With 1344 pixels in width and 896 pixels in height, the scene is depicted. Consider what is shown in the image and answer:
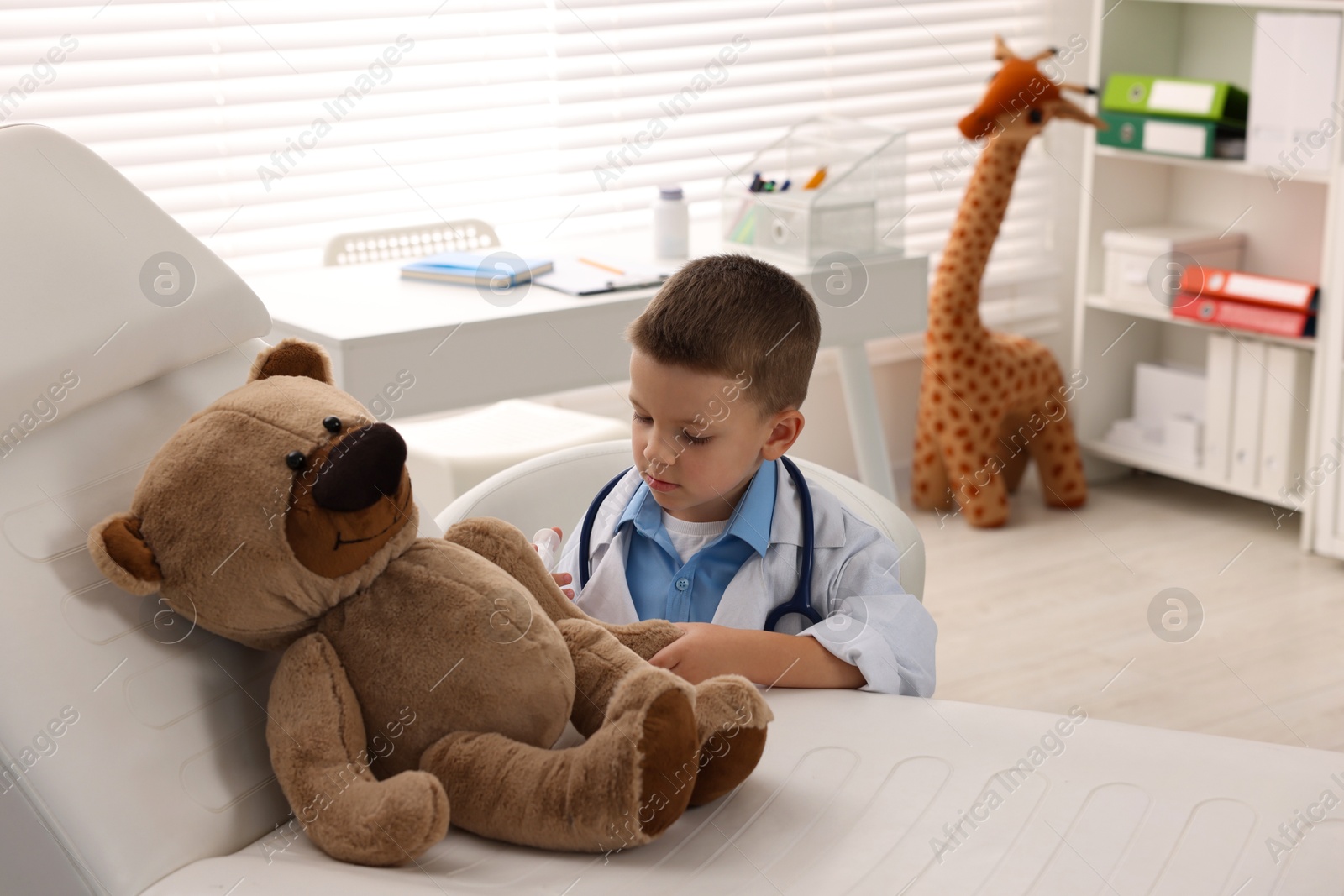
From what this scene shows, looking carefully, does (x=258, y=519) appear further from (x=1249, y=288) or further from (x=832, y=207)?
(x=1249, y=288)

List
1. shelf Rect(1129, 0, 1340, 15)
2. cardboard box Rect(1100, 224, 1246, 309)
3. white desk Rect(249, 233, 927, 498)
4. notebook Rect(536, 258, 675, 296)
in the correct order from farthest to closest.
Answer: cardboard box Rect(1100, 224, 1246, 309) → shelf Rect(1129, 0, 1340, 15) → notebook Rect(536, 258, 675, 296) → white desk Rect(249, 233, 927, 498)

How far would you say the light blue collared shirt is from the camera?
114 cm

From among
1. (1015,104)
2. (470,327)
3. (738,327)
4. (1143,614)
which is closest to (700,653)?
(738,327)

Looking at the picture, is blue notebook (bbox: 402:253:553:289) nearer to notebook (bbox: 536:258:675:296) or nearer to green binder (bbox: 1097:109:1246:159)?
notebook (bbox: 536:258:675:296)

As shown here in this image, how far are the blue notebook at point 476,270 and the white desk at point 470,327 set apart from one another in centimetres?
2

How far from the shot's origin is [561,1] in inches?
104

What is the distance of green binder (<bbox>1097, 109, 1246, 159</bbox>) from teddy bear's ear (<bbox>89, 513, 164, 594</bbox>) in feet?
8.41

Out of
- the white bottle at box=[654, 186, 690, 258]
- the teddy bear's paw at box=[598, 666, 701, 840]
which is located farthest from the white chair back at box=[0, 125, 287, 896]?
the white bottle at box=[654, 186, 690, 258]

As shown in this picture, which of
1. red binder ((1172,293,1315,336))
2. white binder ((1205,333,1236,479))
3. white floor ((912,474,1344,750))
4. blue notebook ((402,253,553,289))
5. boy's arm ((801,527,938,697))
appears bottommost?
white floor ((912,474,1344,750))

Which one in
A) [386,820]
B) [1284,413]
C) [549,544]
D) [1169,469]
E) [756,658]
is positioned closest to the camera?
[386,820]

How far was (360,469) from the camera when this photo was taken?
0.84m

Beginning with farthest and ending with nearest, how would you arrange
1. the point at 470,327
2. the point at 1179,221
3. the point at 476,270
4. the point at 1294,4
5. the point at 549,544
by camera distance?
the point at 1179,221 → the point at 1294,4 → the point at 476,270 → the point at 470,327 → the point at 549,544

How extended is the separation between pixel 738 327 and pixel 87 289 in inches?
19.8

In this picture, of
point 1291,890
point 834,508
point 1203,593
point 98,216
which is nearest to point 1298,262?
point 1203,593
